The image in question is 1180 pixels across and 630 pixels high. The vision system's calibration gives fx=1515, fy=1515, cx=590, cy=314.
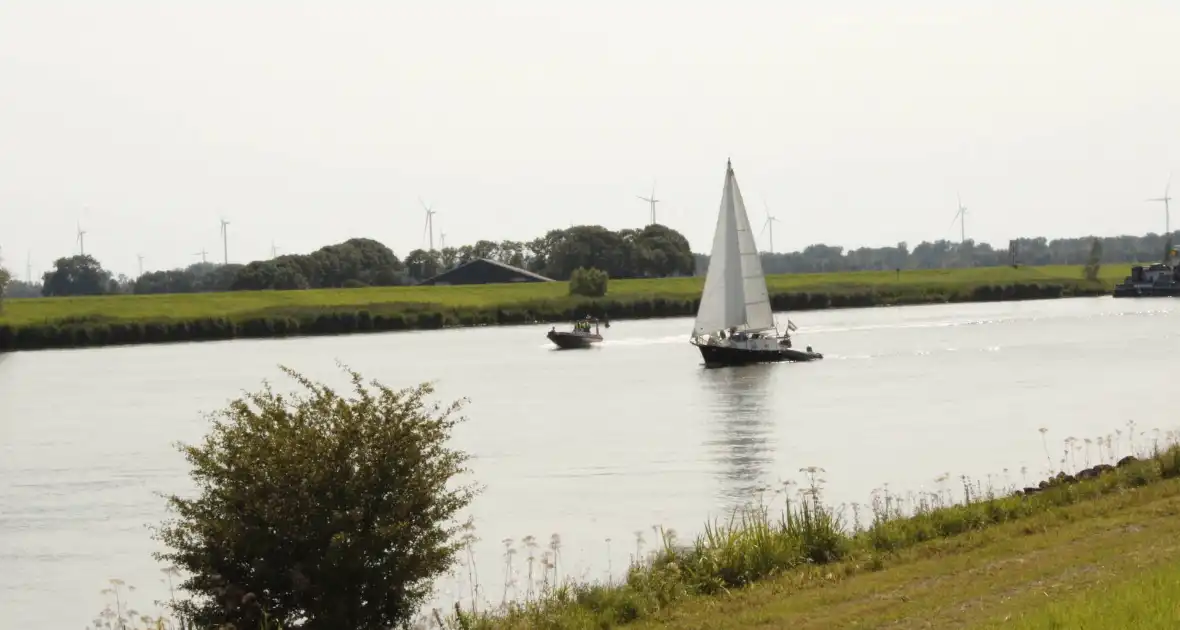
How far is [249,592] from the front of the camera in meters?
18.2

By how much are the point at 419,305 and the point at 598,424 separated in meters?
85.8

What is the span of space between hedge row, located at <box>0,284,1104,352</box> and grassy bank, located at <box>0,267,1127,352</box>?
89 mm

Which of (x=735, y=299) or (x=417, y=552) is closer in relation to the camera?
(x=417, y=552)

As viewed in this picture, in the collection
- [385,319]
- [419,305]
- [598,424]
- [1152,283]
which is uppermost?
[419,305]

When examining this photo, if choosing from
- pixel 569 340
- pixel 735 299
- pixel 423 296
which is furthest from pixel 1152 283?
pixel 735 299

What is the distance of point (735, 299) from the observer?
81.8 meters

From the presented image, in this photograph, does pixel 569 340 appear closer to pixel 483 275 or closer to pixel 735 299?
pixel 735 299

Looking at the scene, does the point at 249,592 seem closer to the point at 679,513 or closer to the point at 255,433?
the point at 255,433

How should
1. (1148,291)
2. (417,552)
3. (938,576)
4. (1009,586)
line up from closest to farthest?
(1009,586)
(938,576)
(417,552)
(1148,291)

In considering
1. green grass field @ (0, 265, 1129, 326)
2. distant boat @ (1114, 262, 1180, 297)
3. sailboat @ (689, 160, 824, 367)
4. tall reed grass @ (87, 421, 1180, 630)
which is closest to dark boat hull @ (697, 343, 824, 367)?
sailboat @ (689, 160, 824, 367)

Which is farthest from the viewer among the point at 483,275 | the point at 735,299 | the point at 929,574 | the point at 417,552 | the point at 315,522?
the point at 483,275

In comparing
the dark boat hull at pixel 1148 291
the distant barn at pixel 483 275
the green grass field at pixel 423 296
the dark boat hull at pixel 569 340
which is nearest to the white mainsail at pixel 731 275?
the dark boat hull at pixel 569 340

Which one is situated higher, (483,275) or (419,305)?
(483,275)

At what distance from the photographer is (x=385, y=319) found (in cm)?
12794
